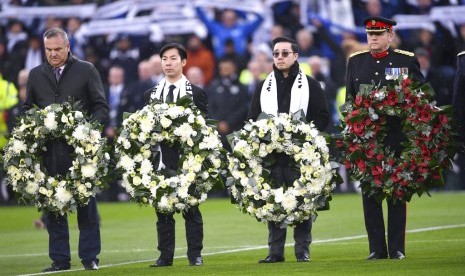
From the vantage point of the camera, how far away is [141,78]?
80.5ft

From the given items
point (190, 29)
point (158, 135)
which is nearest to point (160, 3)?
point (190, 29)

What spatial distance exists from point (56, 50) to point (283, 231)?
2.89m

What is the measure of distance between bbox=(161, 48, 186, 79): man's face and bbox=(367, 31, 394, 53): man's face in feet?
6.38

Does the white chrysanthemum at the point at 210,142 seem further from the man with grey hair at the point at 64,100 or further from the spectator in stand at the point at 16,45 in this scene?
the spectator in stand at the point at 16,45

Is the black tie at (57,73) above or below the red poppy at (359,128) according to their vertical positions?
above

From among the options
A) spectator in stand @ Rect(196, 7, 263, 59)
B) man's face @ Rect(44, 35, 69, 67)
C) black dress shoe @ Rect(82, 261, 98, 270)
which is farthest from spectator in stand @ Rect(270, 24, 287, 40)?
black dress shoe @ Rect(82, 261, 98, 270)

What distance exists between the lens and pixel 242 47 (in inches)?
993

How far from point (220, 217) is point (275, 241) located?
8.36 metres

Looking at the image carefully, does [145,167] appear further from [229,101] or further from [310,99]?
[229,101]

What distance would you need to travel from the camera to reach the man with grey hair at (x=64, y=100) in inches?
495

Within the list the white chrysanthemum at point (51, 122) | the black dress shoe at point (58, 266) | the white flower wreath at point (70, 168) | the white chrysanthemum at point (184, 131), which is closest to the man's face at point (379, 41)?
the white chrysanthemum at point (184, 131)

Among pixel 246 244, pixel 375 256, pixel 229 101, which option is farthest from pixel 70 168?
pixel 229 101

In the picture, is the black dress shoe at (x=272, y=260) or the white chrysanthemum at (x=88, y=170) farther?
the black dress shoe at (x=272, y=260)

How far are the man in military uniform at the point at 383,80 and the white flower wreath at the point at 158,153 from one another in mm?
1536
